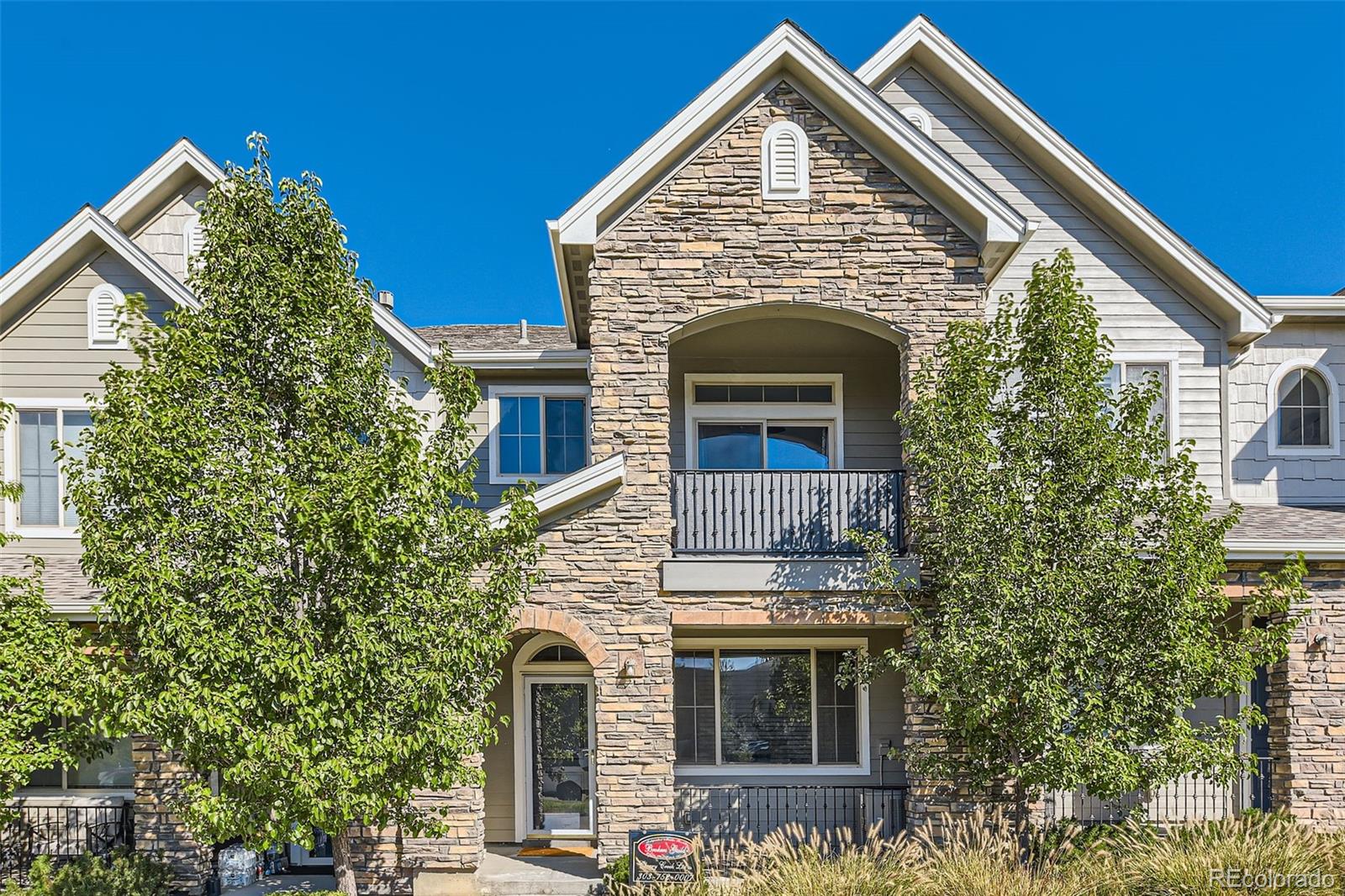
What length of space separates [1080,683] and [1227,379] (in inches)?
257

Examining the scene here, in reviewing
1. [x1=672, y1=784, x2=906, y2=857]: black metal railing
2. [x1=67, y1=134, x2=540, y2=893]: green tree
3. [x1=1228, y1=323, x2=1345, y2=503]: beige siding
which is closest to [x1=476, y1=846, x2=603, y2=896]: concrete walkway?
[x1=672, y1=784, x2=906, y2=857]: black metal railing

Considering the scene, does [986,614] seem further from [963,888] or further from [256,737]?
[256,737]

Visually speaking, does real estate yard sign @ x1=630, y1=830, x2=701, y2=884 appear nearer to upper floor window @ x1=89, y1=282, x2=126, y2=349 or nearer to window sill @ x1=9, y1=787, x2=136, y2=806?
window sill @ x1=9, y1=787, x2=136, y2=806

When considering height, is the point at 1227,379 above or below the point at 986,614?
above

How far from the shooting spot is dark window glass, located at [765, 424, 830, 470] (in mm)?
13984

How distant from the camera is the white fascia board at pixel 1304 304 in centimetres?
1370

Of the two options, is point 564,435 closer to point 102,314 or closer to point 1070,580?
point 102,314

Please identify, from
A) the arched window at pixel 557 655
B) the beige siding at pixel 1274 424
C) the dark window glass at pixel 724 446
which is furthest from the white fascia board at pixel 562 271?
the beige siding at pixel 1274 424

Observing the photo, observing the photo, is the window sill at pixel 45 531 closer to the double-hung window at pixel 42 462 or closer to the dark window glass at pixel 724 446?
the double-hung window at pixel 42 462

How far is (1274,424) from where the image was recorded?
45.4 ft

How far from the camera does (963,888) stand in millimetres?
7844

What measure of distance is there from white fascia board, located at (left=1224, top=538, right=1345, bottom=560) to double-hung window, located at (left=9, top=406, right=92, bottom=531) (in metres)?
14.8

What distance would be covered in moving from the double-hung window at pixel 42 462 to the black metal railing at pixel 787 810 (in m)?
9.41

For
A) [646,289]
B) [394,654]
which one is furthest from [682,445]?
[394,654]
